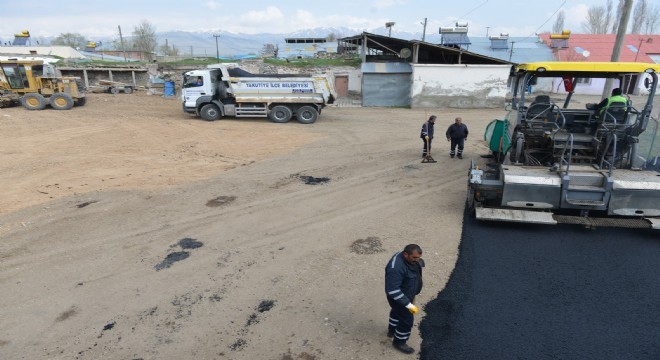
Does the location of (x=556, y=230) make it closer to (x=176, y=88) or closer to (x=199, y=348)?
(x=199, y=348)

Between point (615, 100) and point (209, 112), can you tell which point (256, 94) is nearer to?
point (209, 112)

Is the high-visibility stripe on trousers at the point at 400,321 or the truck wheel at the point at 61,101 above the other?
the truck wheel at the point at 61,101

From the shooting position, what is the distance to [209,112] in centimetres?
1756

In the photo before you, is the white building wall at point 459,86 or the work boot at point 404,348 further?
the white building wall at point 459,86

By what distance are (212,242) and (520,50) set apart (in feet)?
107

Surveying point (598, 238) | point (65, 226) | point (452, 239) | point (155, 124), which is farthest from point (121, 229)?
point (155, 124)

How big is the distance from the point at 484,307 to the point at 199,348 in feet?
10.2

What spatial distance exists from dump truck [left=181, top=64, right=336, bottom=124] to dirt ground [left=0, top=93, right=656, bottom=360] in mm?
4561

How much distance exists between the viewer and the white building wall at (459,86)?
73.4 feet

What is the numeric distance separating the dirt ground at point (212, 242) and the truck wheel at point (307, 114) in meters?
4.51

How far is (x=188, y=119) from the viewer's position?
1798 centimetres

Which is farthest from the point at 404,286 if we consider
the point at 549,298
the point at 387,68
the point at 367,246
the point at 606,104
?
the point at 387,68

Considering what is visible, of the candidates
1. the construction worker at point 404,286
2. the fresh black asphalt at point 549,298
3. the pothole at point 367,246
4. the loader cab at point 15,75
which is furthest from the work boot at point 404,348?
the loader cab at point 15,75

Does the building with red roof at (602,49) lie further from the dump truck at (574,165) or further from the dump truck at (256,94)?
the dump truck at (574,165)
